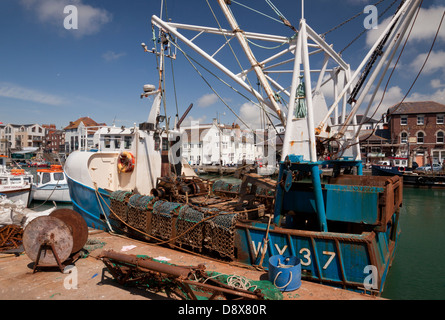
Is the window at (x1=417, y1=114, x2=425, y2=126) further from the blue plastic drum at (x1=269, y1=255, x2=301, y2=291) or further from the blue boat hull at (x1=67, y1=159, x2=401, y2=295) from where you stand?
the blue plastic drum at (x1=269, y1=255, x2=301, y2=291)

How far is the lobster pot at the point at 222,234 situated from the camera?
715 cm

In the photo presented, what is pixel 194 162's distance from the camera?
6650cm

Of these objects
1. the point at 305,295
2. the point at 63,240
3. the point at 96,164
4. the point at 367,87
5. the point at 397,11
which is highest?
the point at 397,11

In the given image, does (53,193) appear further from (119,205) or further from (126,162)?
(119,205)

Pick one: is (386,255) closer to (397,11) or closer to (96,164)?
(397,11)

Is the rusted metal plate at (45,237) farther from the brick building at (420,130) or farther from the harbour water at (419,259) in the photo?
the brick building at (420,130)

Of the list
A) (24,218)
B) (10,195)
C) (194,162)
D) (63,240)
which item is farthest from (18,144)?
(63,240)

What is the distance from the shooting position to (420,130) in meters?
50.0

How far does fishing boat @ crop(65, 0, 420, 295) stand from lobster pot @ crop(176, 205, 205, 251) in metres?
0.03

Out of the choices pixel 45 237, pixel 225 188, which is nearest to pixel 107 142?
pixel 225 188

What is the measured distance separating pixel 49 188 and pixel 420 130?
60296 millimetres

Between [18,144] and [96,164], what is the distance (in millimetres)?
104231

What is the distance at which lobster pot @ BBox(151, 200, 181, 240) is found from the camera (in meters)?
8.30

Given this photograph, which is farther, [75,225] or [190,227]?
[190,227]
